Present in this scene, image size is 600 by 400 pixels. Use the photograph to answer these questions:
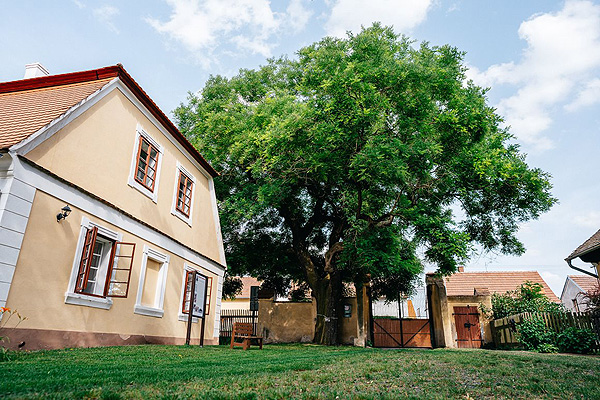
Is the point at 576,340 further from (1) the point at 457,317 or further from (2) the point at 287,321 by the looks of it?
(2) the point at 287,321

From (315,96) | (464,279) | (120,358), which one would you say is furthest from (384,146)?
(464,279)

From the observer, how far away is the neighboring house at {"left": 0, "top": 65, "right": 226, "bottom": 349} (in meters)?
7.19

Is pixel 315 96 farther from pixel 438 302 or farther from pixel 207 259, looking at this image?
pixel 438 302

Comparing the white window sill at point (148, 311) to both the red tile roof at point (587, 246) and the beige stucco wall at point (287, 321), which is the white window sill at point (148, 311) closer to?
the beige stucco wall at point (287, 321)

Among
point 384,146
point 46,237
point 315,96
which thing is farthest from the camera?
point 315,96

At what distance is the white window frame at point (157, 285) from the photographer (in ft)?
34.2

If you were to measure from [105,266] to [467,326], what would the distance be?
15.7 meters

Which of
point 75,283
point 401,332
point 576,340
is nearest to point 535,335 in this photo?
point 576,340

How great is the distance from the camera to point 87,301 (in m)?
8.60

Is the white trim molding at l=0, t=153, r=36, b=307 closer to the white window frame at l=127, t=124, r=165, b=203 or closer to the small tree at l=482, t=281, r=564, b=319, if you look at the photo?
the white window frame at l=127, t=124, r=165, b=203

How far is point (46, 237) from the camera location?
7.66m

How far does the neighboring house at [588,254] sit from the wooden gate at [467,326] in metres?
4.50

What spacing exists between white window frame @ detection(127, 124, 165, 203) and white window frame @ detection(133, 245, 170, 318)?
5.00ft

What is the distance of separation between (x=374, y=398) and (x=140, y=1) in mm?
7259
